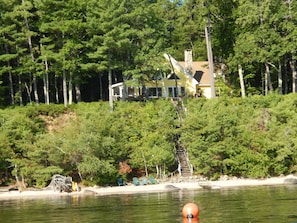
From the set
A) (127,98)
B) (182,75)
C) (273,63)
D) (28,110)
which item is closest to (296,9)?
(273,63)

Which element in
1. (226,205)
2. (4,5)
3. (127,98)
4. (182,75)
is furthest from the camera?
(182,75)

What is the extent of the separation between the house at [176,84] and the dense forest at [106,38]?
3162mm

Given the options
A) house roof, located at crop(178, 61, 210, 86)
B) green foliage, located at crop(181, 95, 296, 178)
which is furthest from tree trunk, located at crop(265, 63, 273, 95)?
green foliage, located at crop(181, 95, 296, 178)

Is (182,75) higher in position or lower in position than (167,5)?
lower

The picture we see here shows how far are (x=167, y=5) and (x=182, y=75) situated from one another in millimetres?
18121

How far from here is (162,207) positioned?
27984 millimetres

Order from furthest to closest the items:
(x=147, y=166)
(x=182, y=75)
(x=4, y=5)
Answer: (x=182, y=75) → (x=4, y=5) → (x=147, y=166)

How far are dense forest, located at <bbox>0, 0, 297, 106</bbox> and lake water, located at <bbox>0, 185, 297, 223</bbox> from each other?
1663cm

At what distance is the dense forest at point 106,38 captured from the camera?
4831cm

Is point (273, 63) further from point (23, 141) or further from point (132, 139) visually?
point (23, 141)

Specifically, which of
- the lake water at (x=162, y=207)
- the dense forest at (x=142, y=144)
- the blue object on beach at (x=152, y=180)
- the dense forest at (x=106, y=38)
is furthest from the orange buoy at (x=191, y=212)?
the dense forest at (x=106, y=38)

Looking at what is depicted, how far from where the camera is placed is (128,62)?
50.2 m

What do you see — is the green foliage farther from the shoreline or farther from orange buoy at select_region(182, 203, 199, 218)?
orange buoy at select_region(182, 203, 199, 218)

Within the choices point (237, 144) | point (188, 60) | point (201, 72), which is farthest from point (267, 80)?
point (237, 144)
